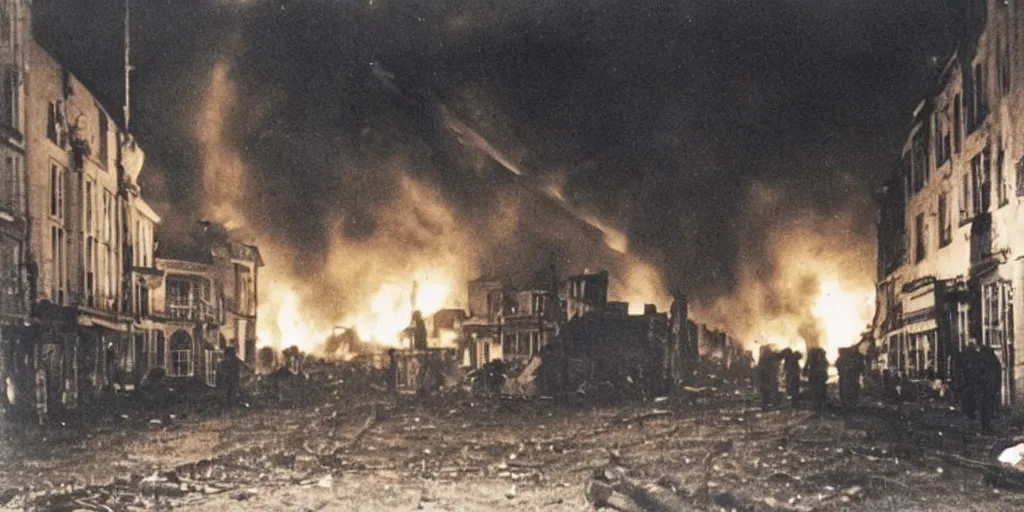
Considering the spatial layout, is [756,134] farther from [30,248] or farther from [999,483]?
[30,248]

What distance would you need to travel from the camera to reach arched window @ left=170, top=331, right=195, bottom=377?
6.22 meters

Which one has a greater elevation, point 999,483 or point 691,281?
point 691,281

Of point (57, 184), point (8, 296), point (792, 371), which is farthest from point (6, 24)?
point (792, 371)

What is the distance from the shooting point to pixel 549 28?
20.4 ft

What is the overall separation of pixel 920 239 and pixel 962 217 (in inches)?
10.3

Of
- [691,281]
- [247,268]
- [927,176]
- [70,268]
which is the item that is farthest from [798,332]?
[70,268]

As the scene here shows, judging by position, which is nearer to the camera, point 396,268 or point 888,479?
point 888,479

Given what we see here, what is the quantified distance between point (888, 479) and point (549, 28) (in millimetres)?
3330

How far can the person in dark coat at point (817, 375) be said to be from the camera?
584 centimetres

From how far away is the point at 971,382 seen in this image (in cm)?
579

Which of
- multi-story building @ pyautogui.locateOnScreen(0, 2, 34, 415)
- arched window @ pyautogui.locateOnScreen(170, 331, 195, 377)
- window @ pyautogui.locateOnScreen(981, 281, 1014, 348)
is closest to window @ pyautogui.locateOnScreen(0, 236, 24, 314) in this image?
multi-story building @ pyautogui.locateOnScreen(0, 2, 34, 415)

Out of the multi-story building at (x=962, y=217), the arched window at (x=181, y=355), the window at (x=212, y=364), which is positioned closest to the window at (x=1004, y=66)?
the multi-story building at (x=962, y=217)

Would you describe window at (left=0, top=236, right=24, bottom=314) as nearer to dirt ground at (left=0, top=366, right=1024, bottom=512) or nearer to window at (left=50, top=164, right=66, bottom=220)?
window at (left=50, top=164, right=66, bottom=220)

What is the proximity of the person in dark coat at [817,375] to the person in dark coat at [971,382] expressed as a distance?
0.79 metres
